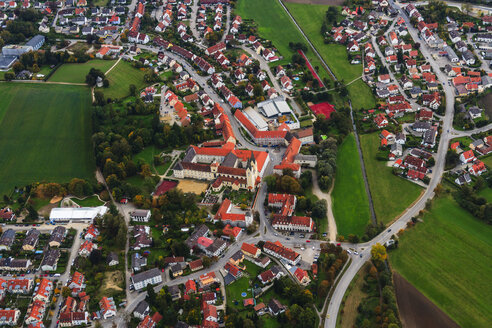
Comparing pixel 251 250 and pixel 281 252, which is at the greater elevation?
pixel 281 252

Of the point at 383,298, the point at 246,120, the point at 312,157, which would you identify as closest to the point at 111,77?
the point at 246,120

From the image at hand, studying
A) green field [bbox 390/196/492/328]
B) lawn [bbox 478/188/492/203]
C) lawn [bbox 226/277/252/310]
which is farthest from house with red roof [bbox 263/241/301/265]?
lawn [bbox 478/188/492/203]

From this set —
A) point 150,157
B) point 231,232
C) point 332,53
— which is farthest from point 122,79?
point 231,232

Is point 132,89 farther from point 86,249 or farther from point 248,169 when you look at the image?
point 86,249

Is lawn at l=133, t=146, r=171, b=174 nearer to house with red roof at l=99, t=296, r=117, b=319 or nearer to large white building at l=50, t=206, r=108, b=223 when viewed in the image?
large white building at l=50, t=206, r=108, b=223

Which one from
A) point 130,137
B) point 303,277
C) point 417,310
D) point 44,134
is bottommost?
point 44,134

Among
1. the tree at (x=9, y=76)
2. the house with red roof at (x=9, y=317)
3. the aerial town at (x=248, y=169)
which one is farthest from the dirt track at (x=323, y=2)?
the house with red roof at (x=9, y=317)

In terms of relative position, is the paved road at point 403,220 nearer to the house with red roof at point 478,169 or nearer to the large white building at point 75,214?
the house with red roof at point 478,169
